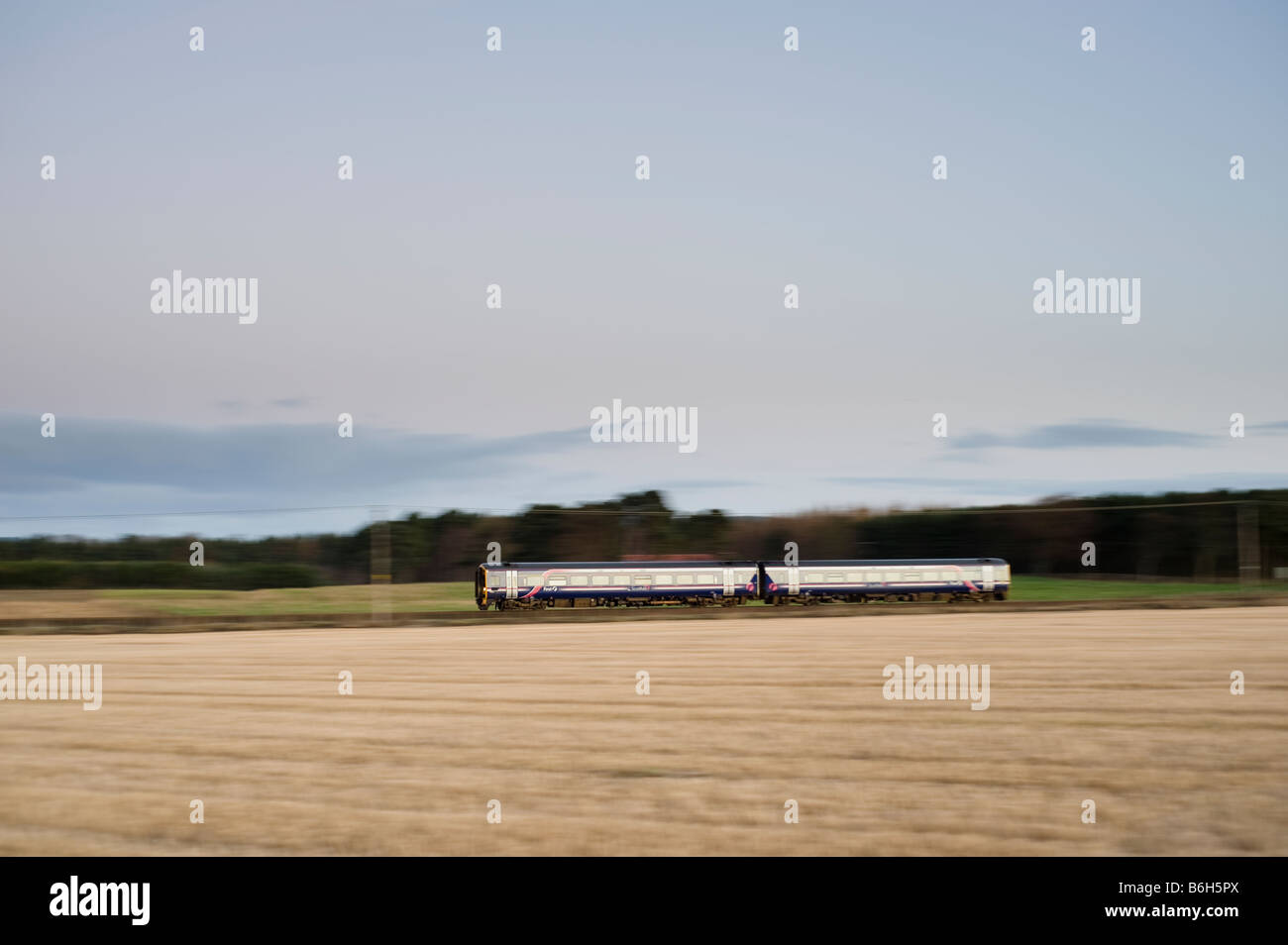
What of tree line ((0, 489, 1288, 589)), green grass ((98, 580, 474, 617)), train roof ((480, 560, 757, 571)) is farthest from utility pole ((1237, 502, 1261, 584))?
green grass ((98, 580, 474, 617))

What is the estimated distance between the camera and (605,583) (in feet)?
117

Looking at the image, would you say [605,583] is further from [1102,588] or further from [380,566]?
[1102,588]

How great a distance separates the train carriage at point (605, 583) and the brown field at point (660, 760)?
732 inches

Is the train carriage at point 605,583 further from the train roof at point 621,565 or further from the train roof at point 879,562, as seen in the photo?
the train roof at point 879,562

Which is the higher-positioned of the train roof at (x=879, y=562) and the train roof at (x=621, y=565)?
the train roof at (x=621, y=565)

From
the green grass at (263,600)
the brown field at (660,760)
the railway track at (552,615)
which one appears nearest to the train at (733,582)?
the railway track at (552,615)

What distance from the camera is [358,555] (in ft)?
97.5

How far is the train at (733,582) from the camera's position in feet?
115

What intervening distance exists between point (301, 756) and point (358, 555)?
21.9 metres

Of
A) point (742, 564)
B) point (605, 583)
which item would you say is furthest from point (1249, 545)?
point (605, 583)

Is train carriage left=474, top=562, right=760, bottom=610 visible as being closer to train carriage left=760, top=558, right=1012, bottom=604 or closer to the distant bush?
train carriage left=760, top=558, right=1012, bottom=604

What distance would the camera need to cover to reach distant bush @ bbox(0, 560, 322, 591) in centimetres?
Result: 2817

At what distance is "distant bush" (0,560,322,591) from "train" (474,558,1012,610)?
6.86 meters

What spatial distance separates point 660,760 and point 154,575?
25.1 m
